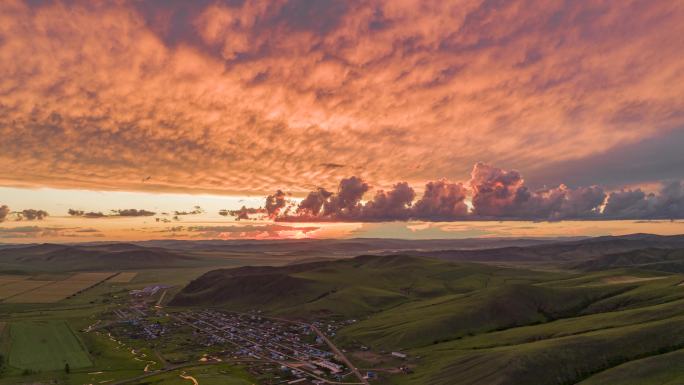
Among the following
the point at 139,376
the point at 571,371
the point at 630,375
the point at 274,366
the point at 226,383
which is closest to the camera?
the point at 630,375

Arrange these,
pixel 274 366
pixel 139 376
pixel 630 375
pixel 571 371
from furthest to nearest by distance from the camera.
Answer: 1. pixel 274 366
2. pixel 139 376
3. pixel 571 371
4. pixel 630 375

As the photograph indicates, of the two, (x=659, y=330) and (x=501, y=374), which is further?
(x=659, y=330)

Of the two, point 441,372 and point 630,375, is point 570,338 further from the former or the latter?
point 441,372

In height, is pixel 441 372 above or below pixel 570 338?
below

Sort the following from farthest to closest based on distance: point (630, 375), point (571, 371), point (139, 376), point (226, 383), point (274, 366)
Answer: point (274, 366)
point (139, 376)
point (226, 383)
point (571, 371)
point (630, 375)


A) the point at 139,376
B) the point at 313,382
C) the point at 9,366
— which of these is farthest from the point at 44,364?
the point at 313,382

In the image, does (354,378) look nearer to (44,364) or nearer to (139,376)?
(139,376)

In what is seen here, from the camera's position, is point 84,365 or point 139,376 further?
point 84,365

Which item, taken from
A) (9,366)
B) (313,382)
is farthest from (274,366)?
(9,366)

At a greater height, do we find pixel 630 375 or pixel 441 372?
pixel 630 375
